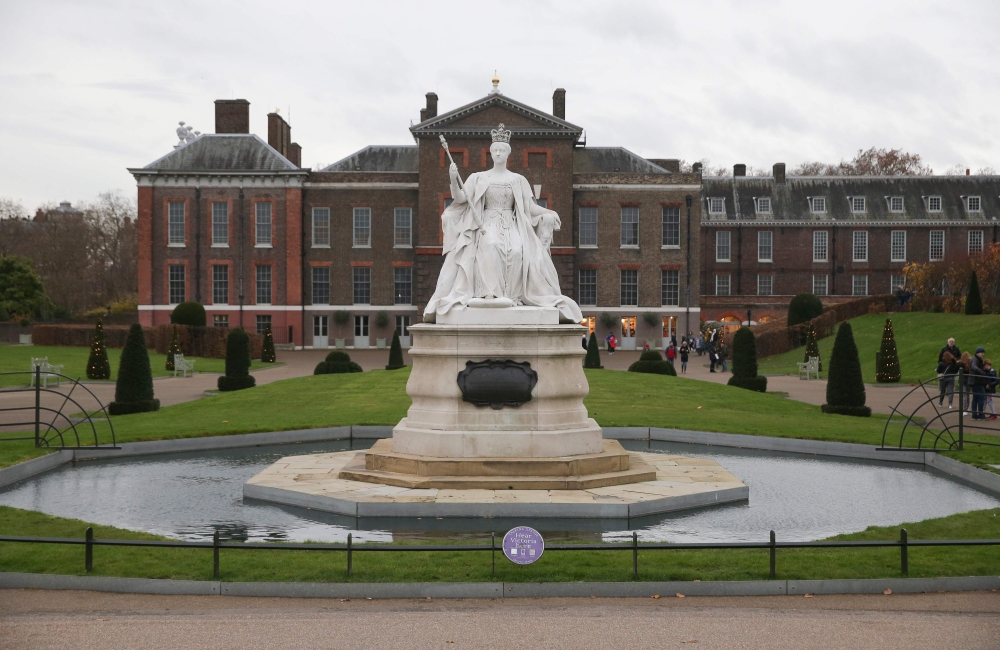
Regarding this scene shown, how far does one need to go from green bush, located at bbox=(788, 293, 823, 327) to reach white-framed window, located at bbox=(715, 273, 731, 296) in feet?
46.9

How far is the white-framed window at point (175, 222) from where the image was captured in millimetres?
53844

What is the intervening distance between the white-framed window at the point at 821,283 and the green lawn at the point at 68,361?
125 ft

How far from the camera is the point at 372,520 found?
34.1 feet

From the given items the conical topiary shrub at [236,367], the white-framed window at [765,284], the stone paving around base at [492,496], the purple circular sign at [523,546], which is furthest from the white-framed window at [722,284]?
the purple circular sign at [523,546]

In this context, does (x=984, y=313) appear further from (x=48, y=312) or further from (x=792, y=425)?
(x=48, y=312)

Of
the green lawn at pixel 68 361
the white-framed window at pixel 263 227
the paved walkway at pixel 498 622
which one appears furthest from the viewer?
the white-framed window at pixel 263 227

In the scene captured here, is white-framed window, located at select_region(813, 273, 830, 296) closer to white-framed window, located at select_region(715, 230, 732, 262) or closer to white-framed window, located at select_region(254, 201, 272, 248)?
white-framed window, located at select_region(715, 230, 732, 262)

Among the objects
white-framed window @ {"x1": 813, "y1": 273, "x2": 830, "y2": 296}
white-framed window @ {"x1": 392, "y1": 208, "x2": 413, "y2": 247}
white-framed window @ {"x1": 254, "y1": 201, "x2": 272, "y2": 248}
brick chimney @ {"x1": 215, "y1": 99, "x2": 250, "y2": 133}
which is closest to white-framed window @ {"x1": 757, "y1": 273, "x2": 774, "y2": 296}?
white-framed window @ {"x1": 813, "y1": 273, "x2": 830, "y2": 296}

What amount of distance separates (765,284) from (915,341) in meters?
24.5

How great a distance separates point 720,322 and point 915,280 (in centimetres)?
1294

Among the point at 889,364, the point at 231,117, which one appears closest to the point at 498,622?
the point at 889,364

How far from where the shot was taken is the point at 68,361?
128ft

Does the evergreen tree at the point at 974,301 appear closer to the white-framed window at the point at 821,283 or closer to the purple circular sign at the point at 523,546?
the white-framed window at the point at 821,283

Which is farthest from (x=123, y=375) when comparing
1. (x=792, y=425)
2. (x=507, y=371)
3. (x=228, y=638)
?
(x=228, y=638)
